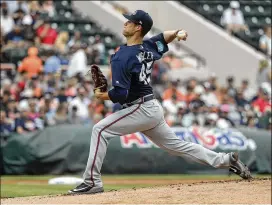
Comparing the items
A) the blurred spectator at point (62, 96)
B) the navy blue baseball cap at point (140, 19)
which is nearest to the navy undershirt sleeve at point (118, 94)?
the navy blue baseball cap at point (140, 19)

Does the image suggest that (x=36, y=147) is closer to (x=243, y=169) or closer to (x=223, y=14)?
(x=243, y=169)

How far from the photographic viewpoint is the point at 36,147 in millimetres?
15500

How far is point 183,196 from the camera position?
8.27 m

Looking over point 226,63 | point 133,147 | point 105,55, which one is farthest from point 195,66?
point 133,147

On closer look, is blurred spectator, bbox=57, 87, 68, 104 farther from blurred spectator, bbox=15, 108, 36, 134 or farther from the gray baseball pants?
the gray baseball pants

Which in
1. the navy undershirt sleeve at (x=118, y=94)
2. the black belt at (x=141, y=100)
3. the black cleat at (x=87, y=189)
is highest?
the navy undershirt sleeve at (x=118, y=94)

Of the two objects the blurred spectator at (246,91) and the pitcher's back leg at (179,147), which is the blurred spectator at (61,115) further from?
the pitcher's back leg at (179,147)

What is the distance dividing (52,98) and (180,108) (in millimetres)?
2753

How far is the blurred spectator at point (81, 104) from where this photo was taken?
1716 cm

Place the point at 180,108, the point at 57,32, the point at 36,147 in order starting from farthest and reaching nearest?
the point at 57,32 → the point at 180,108 → the point at 36,147

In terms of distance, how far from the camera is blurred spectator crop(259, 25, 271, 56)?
846 inches

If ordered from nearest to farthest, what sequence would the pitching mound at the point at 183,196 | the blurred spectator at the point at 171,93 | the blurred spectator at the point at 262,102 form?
the pitching mound at the point at 183,196, the blurred spectator at the point at 262,102, the blurred spectator at the point at 171,93

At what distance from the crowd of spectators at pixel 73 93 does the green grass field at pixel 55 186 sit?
1.39 meters

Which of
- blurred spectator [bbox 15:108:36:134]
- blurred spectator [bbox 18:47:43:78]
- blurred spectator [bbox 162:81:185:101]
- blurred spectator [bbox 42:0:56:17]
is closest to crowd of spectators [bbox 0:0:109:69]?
blurred spectator [bbox 42:0:56:17]
